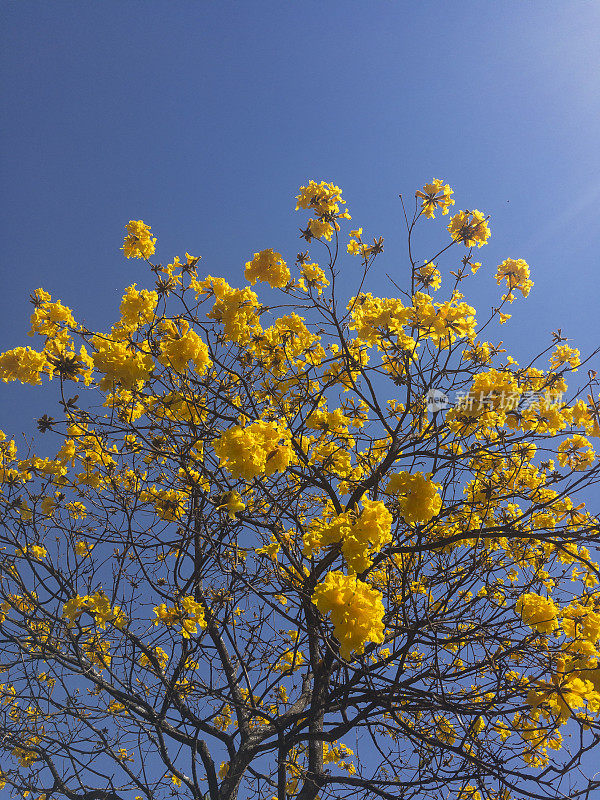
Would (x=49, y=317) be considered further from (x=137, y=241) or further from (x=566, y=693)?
(x=566, y=693)

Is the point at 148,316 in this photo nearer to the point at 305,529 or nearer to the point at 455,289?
the point at 305,529

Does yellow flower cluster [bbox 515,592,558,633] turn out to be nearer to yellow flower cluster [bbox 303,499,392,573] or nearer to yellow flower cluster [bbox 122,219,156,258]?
yellow flower cluster [bbox 303,499,392,573]

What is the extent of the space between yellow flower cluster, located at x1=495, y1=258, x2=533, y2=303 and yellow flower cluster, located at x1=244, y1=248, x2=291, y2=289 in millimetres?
1838

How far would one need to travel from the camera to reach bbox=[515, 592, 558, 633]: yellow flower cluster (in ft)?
9.70

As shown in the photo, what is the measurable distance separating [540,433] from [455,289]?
1.33 metres

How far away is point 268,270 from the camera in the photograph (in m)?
3.78

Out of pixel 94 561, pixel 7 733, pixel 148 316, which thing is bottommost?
pixel 7 733

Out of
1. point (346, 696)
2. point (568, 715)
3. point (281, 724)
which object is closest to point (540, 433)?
point (568, 715)

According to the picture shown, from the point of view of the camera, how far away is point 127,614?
389 cm

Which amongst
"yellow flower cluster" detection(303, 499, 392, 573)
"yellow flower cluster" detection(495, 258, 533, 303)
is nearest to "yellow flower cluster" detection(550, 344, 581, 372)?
"yellow flower cluster" detection(495, 258, 533, 303)

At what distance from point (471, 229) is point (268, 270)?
5.28 ft

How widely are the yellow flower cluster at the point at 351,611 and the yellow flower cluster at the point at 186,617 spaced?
1.89 meters

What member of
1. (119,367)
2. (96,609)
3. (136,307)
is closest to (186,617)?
(96,609)

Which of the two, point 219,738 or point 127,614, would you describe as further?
point 219,738
